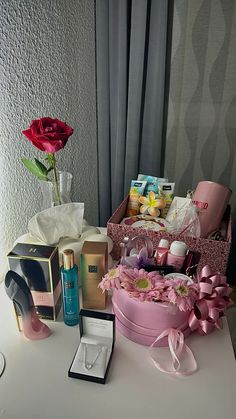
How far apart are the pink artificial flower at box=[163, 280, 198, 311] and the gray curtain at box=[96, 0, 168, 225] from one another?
872 mm

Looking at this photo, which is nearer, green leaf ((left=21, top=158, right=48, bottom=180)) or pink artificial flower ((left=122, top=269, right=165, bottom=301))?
pink artificial flower ((left=122, top=269, right=165, bottom=301))

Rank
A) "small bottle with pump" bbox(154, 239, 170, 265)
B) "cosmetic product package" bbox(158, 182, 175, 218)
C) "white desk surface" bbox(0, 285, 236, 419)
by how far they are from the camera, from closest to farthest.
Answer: "white desk surface" bbox(0, 285, 236, 419)
"small bottle with pump" bbox(154, 239, 170, 265)
"cosmetic product package" bbox(158, 182, 175, 218)

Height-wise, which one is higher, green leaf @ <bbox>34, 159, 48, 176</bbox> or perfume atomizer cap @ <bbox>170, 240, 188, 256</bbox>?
green leaf @ <bbox>34, 159, 48, 176</bbox>

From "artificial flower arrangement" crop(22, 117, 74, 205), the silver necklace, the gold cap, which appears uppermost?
"artificial flower arrangement" crop(22, 117, 74, 205)

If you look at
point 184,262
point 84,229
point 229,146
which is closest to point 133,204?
point 84,229

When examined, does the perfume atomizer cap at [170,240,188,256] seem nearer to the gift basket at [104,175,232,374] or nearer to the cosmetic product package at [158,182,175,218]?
the gift basket at [104,175,232,374]

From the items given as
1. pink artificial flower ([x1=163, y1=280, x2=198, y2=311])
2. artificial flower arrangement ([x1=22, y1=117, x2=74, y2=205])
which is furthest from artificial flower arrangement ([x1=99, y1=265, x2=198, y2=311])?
artificial flower arrangement ([x1=22, y1=117, x2=74, y2=205])

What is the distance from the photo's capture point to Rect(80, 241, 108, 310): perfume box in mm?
708

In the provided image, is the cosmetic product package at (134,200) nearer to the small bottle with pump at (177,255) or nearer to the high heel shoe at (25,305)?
the small bottle with pump at (177,255)

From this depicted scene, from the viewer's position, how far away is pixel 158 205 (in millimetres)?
1047

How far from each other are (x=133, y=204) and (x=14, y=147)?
17.6 inches

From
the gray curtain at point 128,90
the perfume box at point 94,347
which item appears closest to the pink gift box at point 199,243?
the perfume box at point 94,347

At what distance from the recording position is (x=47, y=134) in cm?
77

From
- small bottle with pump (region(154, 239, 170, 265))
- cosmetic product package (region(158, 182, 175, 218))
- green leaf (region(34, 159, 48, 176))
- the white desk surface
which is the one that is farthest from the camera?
cosmetic product package (region(158, 182, 175, 218))
